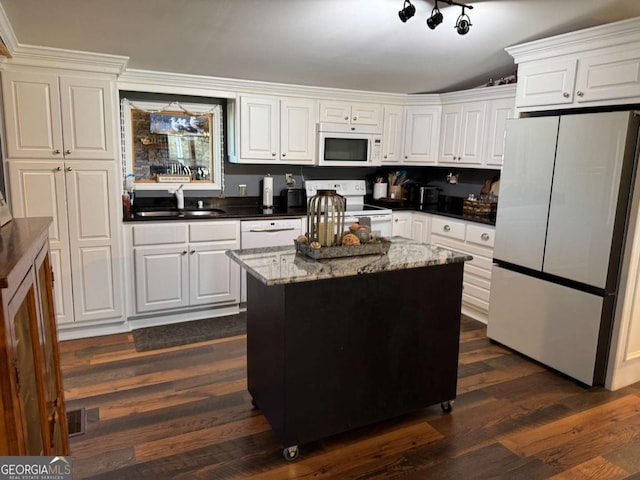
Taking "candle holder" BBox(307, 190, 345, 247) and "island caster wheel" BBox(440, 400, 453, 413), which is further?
"island caster wheel" BBox(440, 400, 453, 413)

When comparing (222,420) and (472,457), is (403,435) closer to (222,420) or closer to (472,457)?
(472,457)

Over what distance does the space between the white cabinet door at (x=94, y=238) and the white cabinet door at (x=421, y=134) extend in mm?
2857

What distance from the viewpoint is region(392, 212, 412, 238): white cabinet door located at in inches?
180

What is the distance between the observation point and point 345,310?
2156 millimetres

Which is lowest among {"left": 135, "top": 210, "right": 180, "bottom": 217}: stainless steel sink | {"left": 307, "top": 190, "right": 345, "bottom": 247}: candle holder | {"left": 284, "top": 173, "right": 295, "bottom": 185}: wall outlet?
{"left": 135, "top": 210, "right": 180, "bottom": 217}: stainless steel sink

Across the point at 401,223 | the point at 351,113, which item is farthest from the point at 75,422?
the point at 351,113

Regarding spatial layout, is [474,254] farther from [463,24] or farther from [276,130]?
[276,130]

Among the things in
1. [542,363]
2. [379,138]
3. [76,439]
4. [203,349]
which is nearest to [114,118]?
[203,349]

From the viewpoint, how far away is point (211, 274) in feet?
12.6

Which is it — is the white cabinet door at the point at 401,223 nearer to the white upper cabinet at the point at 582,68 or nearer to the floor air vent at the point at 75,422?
the white upper cabinet at the point at 582,68

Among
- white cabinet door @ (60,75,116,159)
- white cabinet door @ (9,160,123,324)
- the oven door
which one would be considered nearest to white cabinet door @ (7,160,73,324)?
white cabinet door @ (9,160,123,324)

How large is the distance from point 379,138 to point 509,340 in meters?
2.28

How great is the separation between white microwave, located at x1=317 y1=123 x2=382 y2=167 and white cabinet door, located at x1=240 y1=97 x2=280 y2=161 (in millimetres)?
460

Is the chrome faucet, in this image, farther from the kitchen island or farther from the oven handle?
the kitchen island
